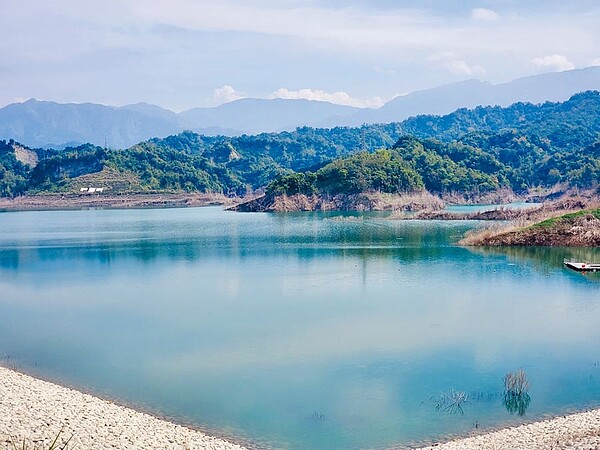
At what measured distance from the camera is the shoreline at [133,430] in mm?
10625

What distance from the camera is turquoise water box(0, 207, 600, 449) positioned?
44.3 ft

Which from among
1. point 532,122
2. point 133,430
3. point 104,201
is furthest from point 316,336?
point 532,122

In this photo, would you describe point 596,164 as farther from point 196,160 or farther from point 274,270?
A: point 196,160

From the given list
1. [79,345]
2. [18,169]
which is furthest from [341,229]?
[18,169]

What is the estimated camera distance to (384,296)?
25.8 metres

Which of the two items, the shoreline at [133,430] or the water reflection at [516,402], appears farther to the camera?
the water reflection at [516,402]

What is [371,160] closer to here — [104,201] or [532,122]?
[104,201]

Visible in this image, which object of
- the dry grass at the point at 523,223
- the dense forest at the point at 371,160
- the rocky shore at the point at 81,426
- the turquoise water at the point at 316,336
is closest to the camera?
the rocky shore at the point at 81,426

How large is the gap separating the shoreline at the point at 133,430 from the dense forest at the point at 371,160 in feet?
255

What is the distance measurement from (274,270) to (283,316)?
11258mm

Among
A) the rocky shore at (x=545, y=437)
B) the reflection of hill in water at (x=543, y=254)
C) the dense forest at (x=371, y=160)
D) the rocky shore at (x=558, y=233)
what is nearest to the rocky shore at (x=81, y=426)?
the rocky shore at (x=545, y=437)

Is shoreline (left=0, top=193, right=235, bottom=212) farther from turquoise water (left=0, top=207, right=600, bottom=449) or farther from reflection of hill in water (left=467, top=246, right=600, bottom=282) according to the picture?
reflection of hill in water (left=467, top=246, right=600, bottom=282)

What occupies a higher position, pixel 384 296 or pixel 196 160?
pixel 196 160

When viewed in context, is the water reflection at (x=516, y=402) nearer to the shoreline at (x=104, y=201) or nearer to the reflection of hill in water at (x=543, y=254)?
the reflection of hill in water at (x=543, y=254)
